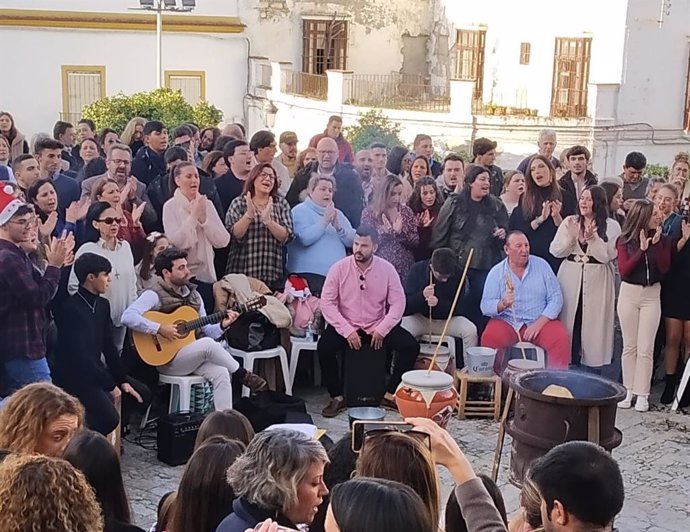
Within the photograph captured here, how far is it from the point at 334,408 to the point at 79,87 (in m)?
21.1

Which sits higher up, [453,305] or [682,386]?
[453,305]

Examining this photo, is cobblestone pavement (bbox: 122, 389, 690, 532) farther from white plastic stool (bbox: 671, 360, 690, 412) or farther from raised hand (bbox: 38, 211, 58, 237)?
raised hand (bbox: 38, 211, 58, 237)

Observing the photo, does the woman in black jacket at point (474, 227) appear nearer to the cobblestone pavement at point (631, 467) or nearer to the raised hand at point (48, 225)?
the cobblestone pavement at point (631, 467)

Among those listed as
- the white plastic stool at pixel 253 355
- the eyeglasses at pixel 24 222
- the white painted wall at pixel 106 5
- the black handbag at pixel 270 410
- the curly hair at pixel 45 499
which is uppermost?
the white painted wall at pixel 106 5

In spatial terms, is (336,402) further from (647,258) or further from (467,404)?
→ (647,258)

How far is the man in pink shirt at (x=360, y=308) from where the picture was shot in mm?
8055

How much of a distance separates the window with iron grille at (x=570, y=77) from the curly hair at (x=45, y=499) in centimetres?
2378

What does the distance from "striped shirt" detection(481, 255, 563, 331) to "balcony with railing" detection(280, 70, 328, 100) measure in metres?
20.0

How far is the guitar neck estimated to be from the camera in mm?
7273

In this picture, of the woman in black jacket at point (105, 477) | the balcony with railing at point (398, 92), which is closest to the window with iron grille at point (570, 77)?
the balcony with railing at point (398, 92)

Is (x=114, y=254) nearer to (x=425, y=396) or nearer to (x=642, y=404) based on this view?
(x=425, y=396)

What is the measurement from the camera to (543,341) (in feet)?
27.4

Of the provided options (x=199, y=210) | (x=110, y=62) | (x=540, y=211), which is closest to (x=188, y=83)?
(x=110, y=62)

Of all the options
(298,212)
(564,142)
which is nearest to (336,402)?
(298,212)
